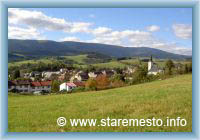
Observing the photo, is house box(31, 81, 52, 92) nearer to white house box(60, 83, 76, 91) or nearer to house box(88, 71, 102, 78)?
white house box(60, 83, 76, 91)

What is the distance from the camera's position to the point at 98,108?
1101 cm

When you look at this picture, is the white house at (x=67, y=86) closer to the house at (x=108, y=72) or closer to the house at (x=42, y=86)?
the house at (x=42, y=86)

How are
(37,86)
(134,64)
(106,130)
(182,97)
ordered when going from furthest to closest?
(134,64) → (37,86) → (182,97) → (106,130)

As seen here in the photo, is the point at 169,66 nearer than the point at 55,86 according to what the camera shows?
No

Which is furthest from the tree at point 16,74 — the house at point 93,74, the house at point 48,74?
the house at point 93,74

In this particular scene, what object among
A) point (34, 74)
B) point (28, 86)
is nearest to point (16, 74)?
point (28, 86)

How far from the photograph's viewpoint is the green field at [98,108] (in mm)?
10237

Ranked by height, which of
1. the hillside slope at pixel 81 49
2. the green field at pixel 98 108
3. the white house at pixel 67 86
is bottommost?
the green field at pixel 98 108

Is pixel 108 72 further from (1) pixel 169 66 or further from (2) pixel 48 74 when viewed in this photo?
(1) pixel 169 66

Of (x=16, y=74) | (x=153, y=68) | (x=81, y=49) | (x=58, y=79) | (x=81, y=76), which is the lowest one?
(x=58, y=79)
